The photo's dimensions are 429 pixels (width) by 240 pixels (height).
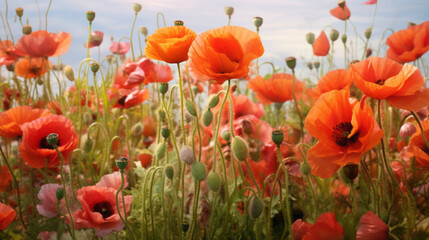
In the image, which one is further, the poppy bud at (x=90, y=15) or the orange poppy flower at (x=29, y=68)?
the orange poppy flower at (x=29, y=68)

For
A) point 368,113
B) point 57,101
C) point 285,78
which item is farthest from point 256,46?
point 57,101

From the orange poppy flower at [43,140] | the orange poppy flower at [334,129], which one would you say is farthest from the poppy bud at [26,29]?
the orange poppy flower at [334,129]

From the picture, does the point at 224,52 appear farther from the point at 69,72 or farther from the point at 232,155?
the point at 69,72

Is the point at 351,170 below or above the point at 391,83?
below

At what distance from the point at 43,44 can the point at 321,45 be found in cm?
116

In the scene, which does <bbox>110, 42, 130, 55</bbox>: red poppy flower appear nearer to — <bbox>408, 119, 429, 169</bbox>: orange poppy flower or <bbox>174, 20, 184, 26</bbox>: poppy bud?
<bbox>174, 20, 184, 26</bbox>: poppy bud

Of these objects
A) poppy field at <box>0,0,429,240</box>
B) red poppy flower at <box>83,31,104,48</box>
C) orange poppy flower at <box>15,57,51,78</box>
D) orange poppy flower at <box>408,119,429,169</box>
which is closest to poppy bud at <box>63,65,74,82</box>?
poppy field at <box>0,0,429,240</box>

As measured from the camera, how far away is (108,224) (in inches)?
40.5

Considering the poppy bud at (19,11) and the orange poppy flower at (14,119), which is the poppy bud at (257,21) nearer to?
the orange poppy flower at (14,119)

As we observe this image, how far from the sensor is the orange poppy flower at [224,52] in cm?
90

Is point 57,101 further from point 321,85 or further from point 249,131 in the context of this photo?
point 321,85

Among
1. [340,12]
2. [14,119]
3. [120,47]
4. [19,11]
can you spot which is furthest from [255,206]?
[120,47]

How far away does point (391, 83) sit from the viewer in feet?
2.98

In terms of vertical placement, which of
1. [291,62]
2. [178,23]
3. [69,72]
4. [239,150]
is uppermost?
[178,23]
